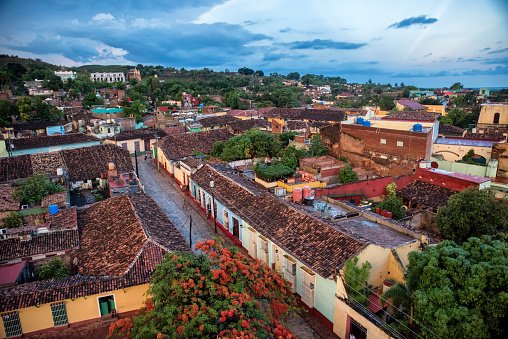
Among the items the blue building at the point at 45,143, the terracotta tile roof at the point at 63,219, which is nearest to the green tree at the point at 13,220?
the terracotta tile roof at the point at 63,219

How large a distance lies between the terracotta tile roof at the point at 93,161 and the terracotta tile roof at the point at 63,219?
29.5 feet

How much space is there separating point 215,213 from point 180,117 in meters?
33.4

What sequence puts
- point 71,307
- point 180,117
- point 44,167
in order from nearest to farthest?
point 71,307 < point 44,167 < point 180,117

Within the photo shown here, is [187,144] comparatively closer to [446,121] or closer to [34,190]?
[34,190]

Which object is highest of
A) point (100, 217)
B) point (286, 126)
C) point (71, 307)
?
point (286, 126)

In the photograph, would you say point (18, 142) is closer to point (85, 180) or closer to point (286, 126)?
point (85, 180)

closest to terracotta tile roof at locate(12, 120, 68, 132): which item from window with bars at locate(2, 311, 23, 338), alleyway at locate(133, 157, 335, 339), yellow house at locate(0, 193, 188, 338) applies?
alleyway at locate(133, 157, 335, 339)

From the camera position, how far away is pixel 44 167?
26641mm

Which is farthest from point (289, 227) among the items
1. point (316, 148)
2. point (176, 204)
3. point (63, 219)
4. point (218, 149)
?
point (218, 149)

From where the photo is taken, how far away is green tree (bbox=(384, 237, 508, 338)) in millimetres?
8453

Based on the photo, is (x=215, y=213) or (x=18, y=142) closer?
(x=215, y=213)

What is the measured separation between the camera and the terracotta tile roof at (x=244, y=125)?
41956mm

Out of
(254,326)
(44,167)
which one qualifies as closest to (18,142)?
(44,167)

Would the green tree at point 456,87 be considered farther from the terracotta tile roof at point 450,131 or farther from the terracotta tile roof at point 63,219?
the terracotta tile roof at point 63,219
